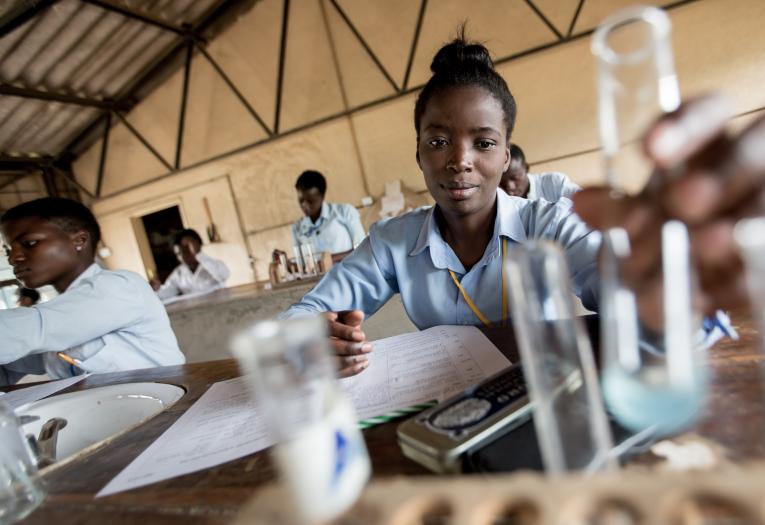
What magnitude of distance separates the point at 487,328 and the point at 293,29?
16.9 feet

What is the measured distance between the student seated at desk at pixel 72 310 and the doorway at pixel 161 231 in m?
6.26

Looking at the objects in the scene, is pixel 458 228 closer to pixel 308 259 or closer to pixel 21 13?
pixel 308 259

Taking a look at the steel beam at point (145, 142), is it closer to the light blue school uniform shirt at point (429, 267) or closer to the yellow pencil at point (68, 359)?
the yellow pencil at point (68, 359)

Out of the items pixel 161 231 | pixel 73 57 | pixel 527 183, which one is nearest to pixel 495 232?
pixel 527 183

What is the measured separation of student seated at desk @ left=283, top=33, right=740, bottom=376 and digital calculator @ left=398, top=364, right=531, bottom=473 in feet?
1.31

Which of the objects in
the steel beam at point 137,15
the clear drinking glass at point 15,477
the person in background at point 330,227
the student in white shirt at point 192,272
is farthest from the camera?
the steel beam at point 137,15

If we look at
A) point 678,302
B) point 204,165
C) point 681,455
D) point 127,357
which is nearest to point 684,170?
point 678,302

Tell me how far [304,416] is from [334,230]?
3464 millimetres

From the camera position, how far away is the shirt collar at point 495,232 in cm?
109

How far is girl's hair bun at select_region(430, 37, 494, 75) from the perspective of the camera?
109 centimetres

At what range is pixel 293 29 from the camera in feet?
16.0

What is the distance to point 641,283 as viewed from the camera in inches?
11.6

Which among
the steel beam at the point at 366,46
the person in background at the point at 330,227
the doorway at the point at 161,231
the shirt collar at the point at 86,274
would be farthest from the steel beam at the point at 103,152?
the shirt collar at the point at 86,274

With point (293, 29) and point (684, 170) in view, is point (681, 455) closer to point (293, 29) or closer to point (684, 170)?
point (684, 170)
